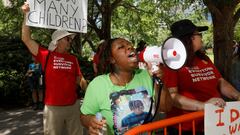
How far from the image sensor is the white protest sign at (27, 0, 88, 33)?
420 centimetres

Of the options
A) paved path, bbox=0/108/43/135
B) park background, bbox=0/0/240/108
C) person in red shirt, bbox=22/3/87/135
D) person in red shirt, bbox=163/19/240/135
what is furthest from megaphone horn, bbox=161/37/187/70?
paved path, bbox=0/108/43/135

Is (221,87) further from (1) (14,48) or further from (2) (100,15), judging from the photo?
(2) (100,15)

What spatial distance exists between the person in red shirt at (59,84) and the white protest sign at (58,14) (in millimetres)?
464

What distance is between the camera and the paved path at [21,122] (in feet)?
29.0

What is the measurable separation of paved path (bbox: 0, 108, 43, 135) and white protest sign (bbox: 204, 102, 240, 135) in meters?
Answer: 5.99

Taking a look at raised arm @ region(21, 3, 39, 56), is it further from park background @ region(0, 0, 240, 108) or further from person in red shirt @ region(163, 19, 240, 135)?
person in red shirt @ region(163, 19, 240, 135)

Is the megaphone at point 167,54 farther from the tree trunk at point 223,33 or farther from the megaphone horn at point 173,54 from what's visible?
the tree trunk at point 223,33

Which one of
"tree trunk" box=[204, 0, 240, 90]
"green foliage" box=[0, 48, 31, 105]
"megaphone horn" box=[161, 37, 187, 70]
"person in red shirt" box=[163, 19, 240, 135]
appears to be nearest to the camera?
"megaphone horn" box=[161, 37, 187, 70]

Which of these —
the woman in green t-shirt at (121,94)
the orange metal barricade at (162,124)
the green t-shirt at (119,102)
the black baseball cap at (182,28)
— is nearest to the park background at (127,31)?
the black baseball cap at (182,28)

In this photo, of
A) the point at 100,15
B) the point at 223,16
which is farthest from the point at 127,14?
the point at 223,16

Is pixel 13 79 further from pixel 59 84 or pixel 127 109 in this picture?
pixel 127 109

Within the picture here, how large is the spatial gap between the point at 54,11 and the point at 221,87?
1.78 meters

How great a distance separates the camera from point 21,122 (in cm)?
999

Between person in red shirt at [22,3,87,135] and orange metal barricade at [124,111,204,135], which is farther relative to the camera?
person in red shirt at [22,3,87,135]
